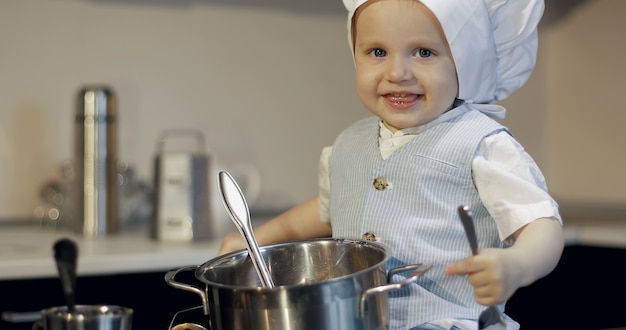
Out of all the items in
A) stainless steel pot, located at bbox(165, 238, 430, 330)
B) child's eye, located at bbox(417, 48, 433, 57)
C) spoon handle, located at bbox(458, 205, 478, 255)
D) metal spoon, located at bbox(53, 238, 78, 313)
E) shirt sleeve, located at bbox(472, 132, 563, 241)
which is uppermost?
child's eye, located at bbox(417, 48, 433, 57)

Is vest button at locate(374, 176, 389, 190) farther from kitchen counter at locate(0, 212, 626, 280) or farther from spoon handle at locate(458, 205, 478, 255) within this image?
kitchen counter at locate(0, 212, 626, 280)

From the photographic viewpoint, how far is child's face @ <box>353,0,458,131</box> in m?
0.80

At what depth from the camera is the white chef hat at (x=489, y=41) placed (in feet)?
2.64

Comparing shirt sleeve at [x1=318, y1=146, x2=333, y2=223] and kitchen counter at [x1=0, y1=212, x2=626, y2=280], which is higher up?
shirt sleeve at [x1=318, y1=146, x2=333, y2=223]

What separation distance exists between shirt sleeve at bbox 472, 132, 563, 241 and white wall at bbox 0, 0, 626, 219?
122cm

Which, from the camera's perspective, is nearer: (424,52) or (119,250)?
(424,52)

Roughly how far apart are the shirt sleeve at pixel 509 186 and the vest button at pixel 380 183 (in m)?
0.09

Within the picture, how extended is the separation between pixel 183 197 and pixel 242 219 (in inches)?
36.8

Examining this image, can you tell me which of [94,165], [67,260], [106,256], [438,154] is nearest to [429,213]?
[438,154]

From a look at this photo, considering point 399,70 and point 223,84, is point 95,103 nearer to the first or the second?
point 223,84

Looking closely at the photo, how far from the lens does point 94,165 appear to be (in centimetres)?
172

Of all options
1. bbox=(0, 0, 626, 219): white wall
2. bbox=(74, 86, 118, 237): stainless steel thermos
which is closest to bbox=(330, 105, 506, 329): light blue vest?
bbox=(74, 86, 118, 237): stainless steel thermos

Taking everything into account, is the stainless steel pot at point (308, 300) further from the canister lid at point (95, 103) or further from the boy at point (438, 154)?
the canister lid at point (95, 103)

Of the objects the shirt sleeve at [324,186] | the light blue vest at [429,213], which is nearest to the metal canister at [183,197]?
the shirt sleeve at [324,186]
